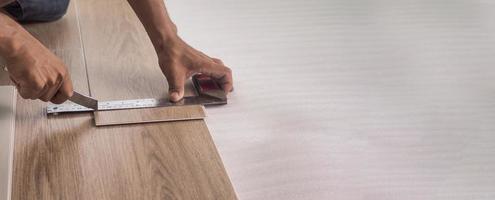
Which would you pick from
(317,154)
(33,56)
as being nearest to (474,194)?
(317,154)

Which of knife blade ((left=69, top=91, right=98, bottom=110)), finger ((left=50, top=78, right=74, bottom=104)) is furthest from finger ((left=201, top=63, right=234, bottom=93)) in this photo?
finger ((left=50, top=78, right=74, bottom=104))

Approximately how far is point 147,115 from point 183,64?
25 cm

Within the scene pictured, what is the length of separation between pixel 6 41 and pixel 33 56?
0.08m

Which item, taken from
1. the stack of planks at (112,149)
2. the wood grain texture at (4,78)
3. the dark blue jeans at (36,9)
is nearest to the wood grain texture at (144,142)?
the stack of planks at (112,149)

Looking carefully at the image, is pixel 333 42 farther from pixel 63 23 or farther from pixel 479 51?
pixel 63 23

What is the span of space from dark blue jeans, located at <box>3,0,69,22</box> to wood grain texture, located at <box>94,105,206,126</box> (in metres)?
0.71

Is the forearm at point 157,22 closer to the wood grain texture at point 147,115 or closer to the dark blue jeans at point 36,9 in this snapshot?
the wood grain texture at point 147,115

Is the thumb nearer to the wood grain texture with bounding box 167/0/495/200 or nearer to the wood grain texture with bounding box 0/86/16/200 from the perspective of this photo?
the wood grain texture with bounding box 167/0/495/200

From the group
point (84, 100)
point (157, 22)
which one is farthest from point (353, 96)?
point (84, 100)

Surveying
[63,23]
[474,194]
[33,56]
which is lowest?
[63,23]

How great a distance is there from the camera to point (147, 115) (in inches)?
81.5

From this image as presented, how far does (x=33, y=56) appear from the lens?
180 cm

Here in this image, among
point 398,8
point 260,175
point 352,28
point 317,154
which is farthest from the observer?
point 398,8

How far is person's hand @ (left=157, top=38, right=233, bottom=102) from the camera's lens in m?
2.22
